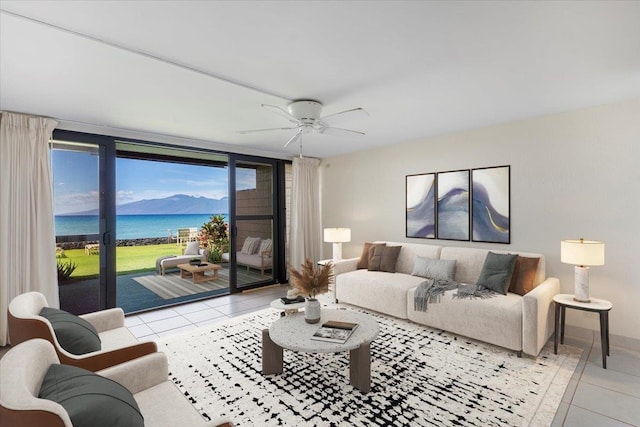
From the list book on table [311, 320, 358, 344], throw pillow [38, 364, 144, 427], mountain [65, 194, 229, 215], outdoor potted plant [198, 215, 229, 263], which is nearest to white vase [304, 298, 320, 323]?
book on table [311, 320, 358, 344]

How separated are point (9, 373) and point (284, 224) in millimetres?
5016

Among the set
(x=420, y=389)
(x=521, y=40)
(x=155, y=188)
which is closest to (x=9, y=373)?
(x=420, y=389)

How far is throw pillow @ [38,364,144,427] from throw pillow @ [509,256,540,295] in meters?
3.66

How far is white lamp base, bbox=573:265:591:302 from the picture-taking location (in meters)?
2.96

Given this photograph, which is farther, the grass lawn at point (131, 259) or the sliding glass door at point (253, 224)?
the sliding glass door at point (253, 224)

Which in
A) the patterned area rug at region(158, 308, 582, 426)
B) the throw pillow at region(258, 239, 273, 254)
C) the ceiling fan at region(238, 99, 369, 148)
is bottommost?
the patterned area rug at region(158, 308, 582, 426)

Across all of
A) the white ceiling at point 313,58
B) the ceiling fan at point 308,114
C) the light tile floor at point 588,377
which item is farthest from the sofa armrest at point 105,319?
the ceiling fan at point 308,114

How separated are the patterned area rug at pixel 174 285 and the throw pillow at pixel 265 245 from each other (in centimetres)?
107

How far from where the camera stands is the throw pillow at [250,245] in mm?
5539

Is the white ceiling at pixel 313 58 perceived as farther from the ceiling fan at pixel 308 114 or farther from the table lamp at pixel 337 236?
the table lamp at pixel 337 236

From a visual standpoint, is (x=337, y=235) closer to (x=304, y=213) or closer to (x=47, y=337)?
(x=304, y=213)

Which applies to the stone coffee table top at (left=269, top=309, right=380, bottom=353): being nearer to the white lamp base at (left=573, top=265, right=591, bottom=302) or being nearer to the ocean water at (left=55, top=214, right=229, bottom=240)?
the white lamp base at (left=573, top=265, right=591, bottom=302)

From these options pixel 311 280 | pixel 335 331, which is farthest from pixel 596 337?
pixel 311 280

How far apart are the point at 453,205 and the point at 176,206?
9.54 meters
